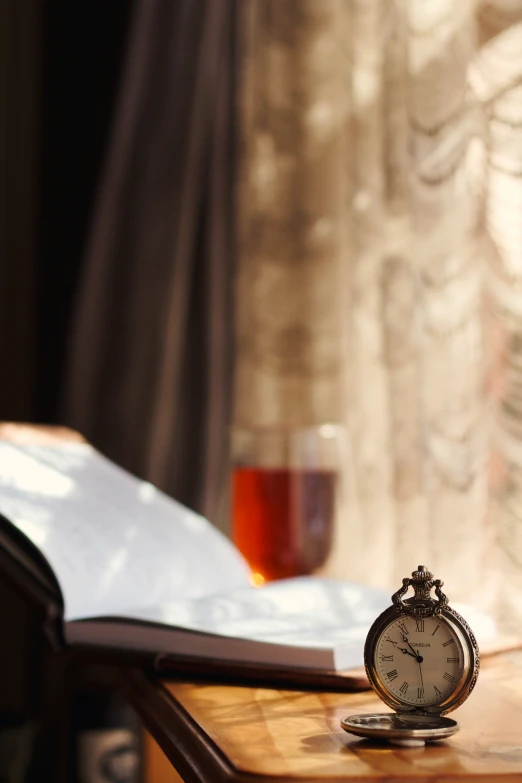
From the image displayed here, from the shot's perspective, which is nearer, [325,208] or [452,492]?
[452,492]

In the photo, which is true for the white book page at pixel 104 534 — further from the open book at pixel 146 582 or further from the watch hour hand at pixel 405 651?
the watch hour hand at pixel 405 651

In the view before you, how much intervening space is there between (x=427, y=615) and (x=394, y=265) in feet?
2.33

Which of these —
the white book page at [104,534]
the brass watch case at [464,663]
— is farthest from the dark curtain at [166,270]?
the brass watch case at [464,663]

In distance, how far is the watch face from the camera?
541 mm

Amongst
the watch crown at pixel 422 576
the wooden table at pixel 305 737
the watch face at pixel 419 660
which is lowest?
the wooden table at pixel 305 737

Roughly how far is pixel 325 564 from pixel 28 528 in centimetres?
51

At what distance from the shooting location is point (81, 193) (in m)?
1.91

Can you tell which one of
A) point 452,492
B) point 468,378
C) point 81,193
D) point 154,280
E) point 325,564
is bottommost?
point 325,564

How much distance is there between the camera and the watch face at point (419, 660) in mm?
541

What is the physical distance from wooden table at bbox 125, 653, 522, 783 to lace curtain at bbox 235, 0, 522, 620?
342 millimetres

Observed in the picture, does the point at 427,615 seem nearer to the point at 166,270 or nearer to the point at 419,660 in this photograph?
the point at 419,660

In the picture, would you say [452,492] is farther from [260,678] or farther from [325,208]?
[325,208]

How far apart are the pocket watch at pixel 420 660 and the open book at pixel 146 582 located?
0.36 ft

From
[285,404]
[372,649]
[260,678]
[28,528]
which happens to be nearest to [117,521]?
[28,528]
